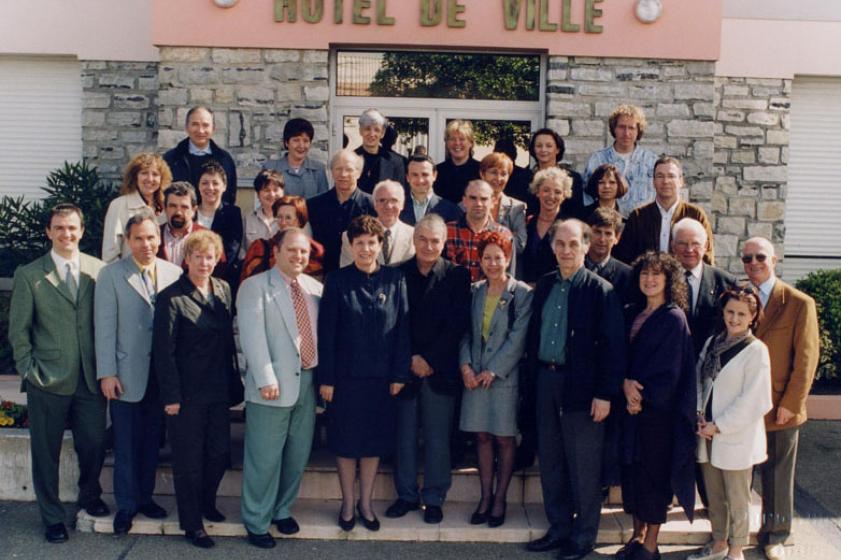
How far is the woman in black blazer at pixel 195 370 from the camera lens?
535cm

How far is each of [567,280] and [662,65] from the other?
4175mm

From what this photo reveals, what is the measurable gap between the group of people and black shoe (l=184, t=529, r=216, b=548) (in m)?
0.02

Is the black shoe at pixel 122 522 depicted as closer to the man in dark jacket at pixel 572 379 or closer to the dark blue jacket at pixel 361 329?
the dark blue jacket at pixel 361 329

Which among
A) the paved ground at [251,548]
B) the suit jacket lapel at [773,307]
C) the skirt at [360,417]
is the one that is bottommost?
the paved ground at [251,548]

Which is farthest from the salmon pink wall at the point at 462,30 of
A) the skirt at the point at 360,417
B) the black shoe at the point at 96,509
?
the black shoe at the point at 96,509

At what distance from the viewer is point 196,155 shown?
701 cm

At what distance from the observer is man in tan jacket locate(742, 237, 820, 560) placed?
17.9 feet

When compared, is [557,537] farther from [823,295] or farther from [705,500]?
[823,295]

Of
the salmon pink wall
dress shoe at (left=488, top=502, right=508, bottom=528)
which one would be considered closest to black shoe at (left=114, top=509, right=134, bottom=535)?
dress shoe at (left=488, top=502, right=508, bottom=528)

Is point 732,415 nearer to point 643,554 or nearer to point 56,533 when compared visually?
point 643,554

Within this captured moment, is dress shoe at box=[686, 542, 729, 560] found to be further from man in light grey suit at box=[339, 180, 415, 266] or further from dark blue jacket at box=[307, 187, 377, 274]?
dark blue jacket at box=[307, 187, 377, 274]

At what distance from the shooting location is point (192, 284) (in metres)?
5.45

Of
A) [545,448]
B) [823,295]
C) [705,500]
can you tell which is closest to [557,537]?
[545,448]

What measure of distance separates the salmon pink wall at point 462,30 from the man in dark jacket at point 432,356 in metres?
3.60
